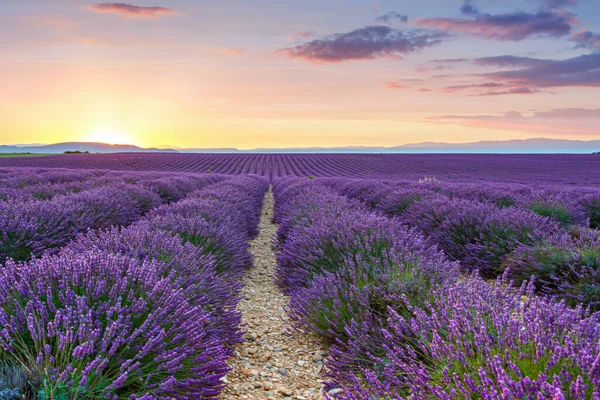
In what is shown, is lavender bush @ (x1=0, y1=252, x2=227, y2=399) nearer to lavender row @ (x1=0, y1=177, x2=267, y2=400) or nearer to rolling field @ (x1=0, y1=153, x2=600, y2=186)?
lavender row @ (x1=0, y1=177, x2=267, y2=400)

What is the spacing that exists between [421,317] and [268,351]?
141cm

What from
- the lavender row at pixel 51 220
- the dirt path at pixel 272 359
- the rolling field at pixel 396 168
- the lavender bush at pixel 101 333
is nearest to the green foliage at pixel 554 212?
the dirt path at pixel 272 359

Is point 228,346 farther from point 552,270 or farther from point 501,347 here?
point 552,270

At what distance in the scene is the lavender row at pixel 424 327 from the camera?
1.50 metres

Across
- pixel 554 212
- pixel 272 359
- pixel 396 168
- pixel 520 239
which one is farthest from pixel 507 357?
pixel 396 168

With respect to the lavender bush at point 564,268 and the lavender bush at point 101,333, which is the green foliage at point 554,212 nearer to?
the lavender bush at point 564,268

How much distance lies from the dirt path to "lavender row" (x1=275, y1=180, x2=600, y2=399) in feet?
0.53

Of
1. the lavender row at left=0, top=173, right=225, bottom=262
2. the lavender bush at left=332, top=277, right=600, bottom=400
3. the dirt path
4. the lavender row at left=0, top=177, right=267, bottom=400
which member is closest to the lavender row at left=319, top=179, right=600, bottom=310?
the lavender bush at left=332, top=277, right=600, bottom=400

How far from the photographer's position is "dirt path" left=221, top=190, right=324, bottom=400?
2486 mm

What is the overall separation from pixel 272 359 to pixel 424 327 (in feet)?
4.19

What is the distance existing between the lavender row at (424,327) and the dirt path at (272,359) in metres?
0.16

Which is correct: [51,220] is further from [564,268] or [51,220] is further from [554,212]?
[554,212]

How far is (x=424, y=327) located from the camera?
7.21ft

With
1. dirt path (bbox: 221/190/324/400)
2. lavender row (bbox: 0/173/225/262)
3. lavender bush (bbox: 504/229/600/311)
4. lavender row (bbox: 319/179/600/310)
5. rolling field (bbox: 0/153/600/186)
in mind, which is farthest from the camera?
rolling field (bbox: 0/153/600/186)
